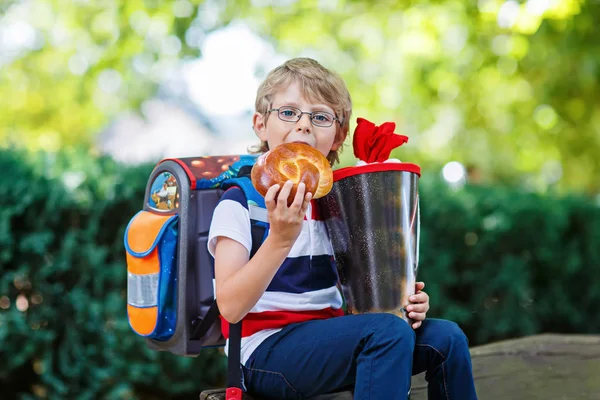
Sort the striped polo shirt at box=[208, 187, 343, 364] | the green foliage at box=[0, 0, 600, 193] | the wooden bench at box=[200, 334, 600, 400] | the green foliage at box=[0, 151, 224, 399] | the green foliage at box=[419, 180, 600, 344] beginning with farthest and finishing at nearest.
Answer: the green foliage at box=[0, 0, 600, 193], the green foliage at box=[419, 180, 600, 344], the green foliage at box=[0, 151, 224, 399], the wooden bench at box=[200, 334, 600, 400], the striped polo shirt at box=[208, 187, 343, 364]

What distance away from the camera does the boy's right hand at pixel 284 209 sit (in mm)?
1746

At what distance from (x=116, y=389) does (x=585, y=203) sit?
13.4 feet

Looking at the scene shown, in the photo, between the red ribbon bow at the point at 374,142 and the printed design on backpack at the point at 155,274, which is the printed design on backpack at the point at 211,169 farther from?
the red ribbon bow at the point at 374,142

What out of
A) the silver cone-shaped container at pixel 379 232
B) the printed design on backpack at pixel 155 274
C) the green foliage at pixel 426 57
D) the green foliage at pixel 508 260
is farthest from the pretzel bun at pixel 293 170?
the green foliage at pixel 426 57

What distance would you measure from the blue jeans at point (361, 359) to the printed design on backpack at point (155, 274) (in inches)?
12.9

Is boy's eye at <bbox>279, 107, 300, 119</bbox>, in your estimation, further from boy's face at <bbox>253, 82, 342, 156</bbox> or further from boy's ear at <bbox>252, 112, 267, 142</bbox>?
boy's ear at <bbox>252, 112, 267, 142</bbox>

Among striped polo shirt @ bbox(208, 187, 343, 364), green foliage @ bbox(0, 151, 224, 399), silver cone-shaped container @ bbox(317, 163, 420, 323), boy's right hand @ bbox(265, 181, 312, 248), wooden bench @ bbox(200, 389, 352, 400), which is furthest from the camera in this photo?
green foliage @ bbox(0, 151, 224, 399)

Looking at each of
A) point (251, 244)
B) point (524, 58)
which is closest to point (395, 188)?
point (251, 244)

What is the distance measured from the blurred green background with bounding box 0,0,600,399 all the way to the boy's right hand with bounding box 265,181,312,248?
215 centimetres

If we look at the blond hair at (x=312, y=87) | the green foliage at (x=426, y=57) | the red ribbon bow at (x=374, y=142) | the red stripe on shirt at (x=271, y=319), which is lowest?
the red stripe on shirt at (x=271, y=319)

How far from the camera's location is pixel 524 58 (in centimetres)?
719

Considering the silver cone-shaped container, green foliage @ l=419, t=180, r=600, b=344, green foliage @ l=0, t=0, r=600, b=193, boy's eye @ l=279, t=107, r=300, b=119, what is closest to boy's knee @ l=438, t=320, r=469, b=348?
the silver cone-shaped container

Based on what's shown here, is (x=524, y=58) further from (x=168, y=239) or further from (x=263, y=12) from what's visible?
(x=168, y=239)

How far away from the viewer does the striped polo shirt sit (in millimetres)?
2043
